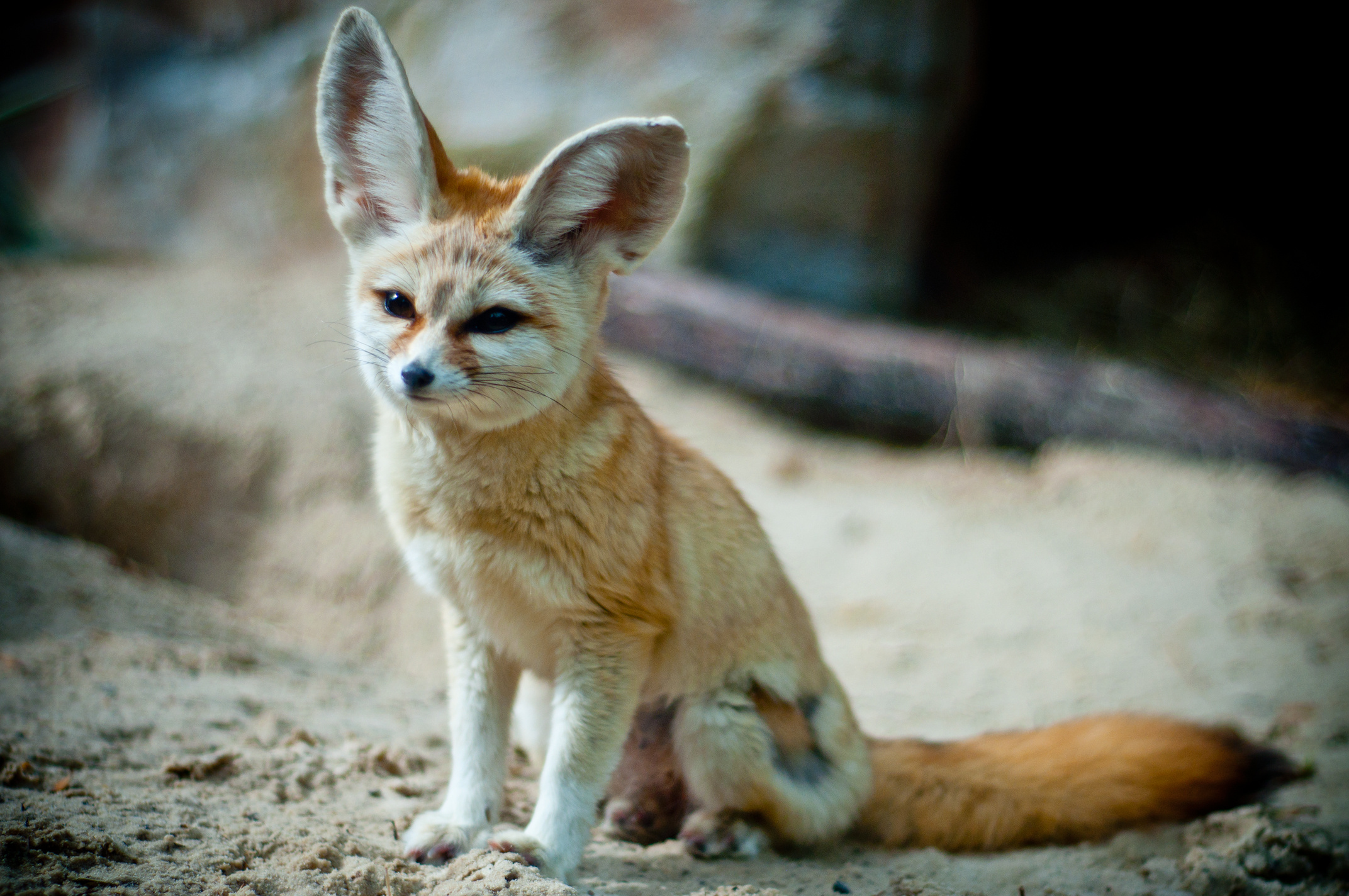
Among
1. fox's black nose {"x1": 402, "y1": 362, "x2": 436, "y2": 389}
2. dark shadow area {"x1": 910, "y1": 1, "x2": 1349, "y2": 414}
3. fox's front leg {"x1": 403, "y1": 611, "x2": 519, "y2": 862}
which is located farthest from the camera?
dark shadow area {"x1": 910, "y1": 1, "x2": 1349, "y2": 414}

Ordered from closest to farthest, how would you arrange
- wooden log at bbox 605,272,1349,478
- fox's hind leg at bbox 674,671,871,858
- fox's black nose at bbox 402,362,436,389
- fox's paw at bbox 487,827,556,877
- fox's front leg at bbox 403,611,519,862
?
1. fox's black nose at bbox 402,362,436,389
2. fox's paw at bbox 487,827,556,877
3. fox's front leg at bbox 403,611,519,862
4. fox's hind leg at bbox 674,671,871,858
5. wooden log at bbox 605,272,1349,478

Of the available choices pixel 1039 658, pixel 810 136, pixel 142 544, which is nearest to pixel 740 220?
pixel 810 136

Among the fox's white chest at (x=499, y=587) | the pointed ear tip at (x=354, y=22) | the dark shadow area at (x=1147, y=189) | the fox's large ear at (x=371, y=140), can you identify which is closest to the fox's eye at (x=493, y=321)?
the fox's large ear at (x=371, y=140)

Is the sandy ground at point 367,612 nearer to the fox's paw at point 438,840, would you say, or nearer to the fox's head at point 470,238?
the fox's paw at point 438,840

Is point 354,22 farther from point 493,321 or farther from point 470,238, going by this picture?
point 493,321

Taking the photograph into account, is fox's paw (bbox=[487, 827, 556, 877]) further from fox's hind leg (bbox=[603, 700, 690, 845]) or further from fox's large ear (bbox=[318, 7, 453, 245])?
fox's large ear (bbox=[318, 7, 453, 245])

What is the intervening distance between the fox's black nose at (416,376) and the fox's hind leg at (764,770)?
107 centimetres

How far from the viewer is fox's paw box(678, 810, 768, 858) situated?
7.69 feet

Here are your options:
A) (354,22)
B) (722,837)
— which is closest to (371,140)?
(354,22)

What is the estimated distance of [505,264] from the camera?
2.07 m

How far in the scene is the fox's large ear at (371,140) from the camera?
81.1 inches

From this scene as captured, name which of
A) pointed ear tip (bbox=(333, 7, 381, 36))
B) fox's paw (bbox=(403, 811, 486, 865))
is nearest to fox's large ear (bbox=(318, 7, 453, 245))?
pointed ear tip (bbox=(333, 7, 381, 36))

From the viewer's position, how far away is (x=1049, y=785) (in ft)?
8.33

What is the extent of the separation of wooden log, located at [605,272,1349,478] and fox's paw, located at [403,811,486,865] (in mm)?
3666
